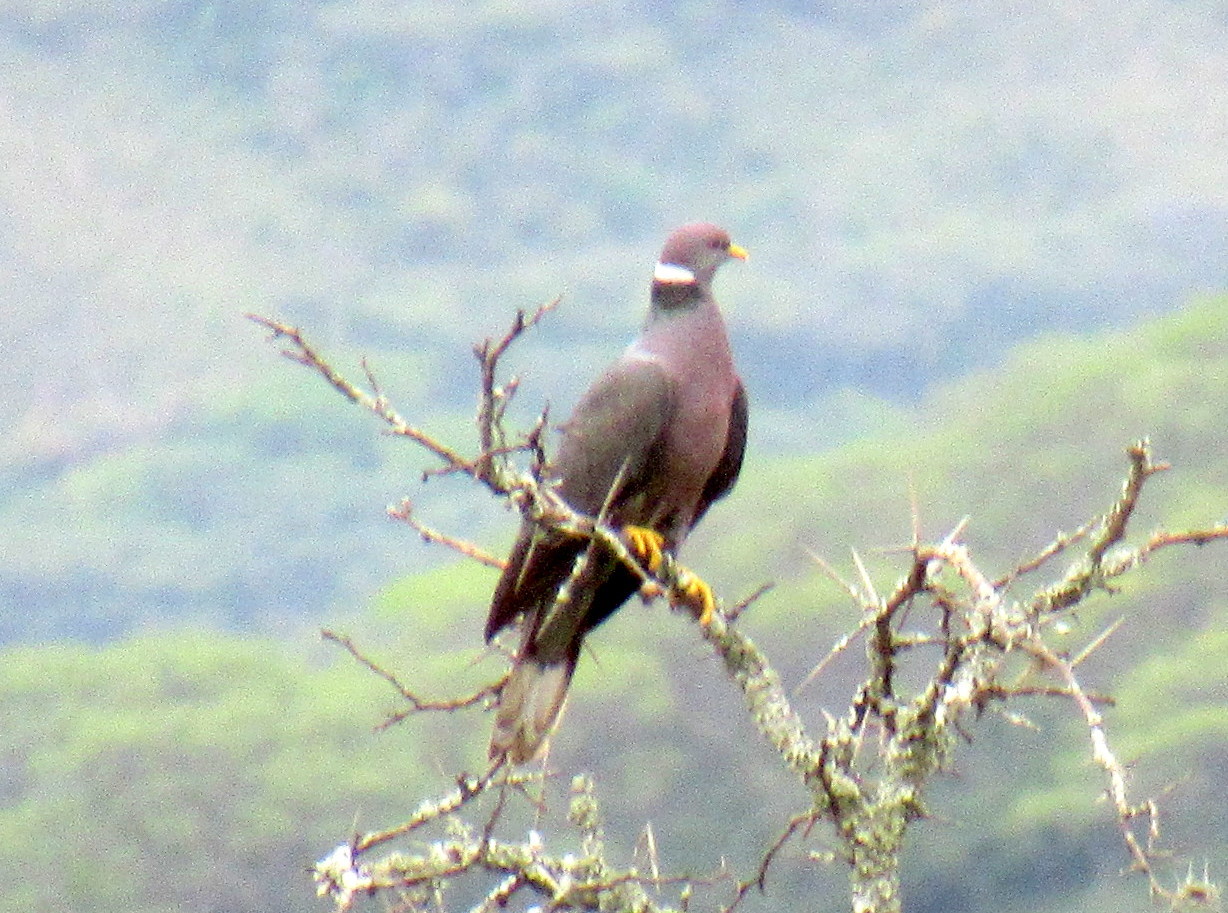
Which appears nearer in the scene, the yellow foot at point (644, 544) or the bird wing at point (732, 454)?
the yellow foot at point (644, 544)

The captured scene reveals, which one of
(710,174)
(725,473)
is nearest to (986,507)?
(725,473)

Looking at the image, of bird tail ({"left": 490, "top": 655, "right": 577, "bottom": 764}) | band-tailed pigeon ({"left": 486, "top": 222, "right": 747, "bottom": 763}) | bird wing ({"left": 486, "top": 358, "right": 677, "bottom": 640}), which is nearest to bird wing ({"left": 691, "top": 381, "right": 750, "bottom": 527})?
band-tailed pigeon ({"left": 486, "top": 222, "right": 747, "bottom": 763})

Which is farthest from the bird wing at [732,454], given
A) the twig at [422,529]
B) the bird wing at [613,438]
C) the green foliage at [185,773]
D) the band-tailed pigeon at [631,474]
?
the green foliage at [185,773]

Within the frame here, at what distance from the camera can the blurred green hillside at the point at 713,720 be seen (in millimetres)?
23484

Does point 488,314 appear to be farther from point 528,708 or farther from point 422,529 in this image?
point 422,529

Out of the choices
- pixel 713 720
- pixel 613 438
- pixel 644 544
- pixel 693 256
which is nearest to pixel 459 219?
pixel 713 720

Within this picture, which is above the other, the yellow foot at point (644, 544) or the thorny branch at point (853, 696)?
the yellow foot at point (644, 544)

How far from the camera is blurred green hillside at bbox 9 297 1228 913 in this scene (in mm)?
23484

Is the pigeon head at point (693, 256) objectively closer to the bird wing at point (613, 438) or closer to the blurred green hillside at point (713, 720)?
the bird wing at point (613, 438)

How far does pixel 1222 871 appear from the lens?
72.2 ft

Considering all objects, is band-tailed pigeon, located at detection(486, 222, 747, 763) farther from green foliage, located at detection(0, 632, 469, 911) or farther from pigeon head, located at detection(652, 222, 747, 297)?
green foliage, located at detection(0, 632, 469, 911)

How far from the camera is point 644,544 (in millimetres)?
5688

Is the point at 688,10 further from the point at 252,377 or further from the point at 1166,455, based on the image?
the point at 1166,455

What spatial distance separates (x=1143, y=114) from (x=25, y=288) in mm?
30395
